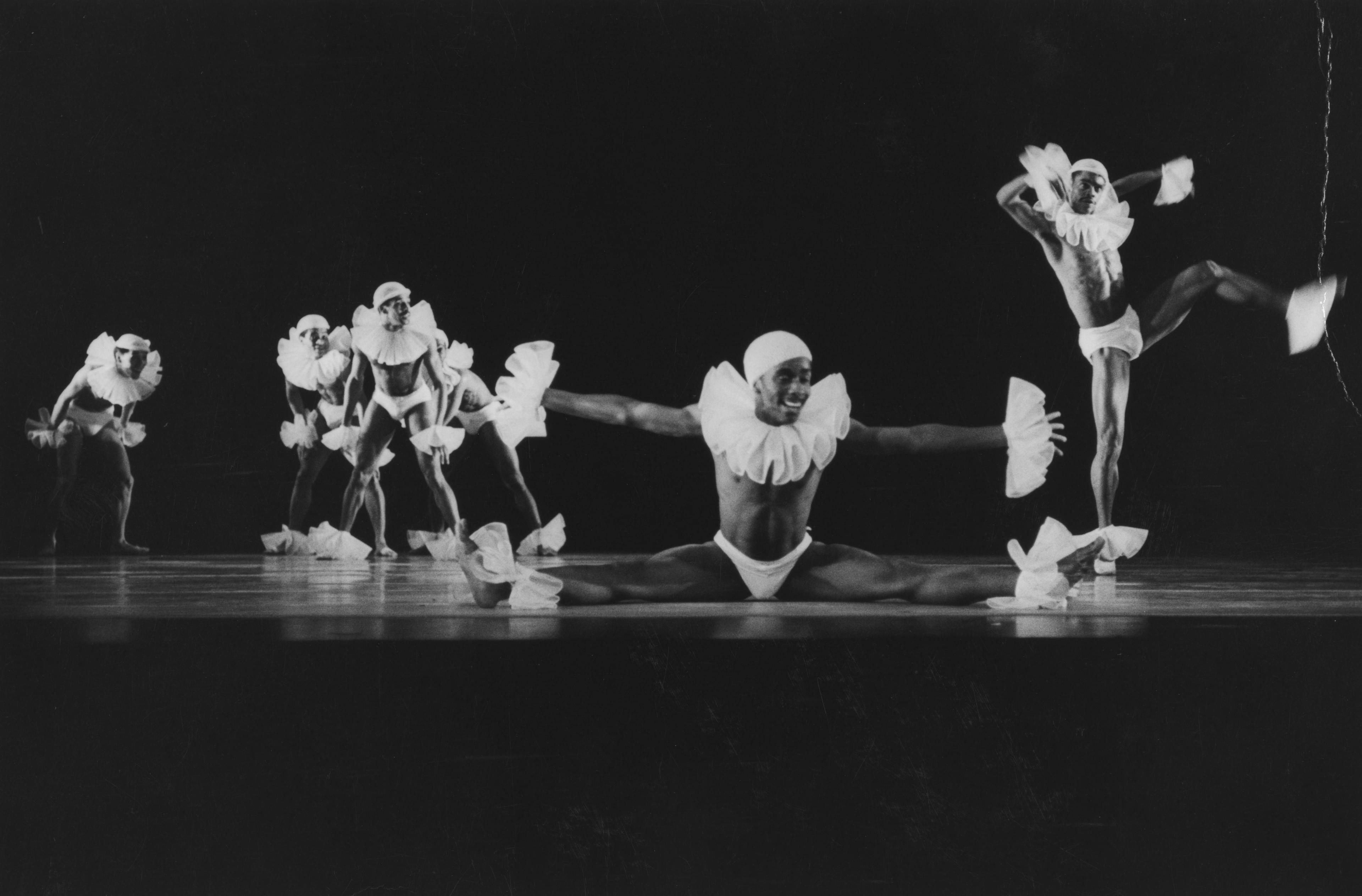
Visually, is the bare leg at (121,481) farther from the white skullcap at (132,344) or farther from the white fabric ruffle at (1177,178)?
the white fabric ruffle at (1177,178)

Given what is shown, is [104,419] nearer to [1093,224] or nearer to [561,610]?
[561,610]

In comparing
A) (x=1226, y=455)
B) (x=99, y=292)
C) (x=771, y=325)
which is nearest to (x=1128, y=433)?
(x=1226, y=455)

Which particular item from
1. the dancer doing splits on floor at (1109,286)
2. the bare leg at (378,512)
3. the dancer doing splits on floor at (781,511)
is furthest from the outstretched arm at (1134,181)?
the bare leg at (378,512)

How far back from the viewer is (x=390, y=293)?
5.95 metres

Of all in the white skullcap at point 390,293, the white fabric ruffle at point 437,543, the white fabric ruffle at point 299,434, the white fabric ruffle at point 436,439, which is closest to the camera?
the white fabric ruffle at point 437,543

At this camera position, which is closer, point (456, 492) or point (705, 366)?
point (705, 366)

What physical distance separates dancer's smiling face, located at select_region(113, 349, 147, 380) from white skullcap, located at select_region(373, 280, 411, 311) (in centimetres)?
131

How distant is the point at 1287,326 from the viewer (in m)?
5.39

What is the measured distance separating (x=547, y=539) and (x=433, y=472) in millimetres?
613

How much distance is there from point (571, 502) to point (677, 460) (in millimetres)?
633

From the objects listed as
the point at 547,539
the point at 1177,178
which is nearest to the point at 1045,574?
the point at 1177,178

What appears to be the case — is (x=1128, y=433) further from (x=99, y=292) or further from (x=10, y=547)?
(x=10, y=547)

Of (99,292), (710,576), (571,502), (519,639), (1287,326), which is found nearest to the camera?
(519,639)

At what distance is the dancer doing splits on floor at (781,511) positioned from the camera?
4.27 metres
